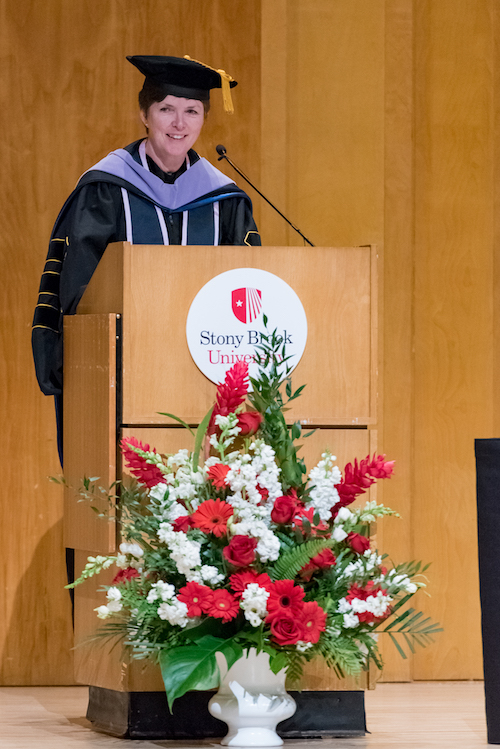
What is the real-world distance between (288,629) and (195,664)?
0.23 m

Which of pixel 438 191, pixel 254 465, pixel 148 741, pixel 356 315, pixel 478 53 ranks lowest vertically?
pixel 148 741

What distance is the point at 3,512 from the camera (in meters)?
4.04

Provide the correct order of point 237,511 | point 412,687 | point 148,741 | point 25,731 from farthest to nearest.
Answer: point 412,687, point 25,731, point 148,741, point 237,511

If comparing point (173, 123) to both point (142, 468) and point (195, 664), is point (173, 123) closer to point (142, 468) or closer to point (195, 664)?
point (142, 468)

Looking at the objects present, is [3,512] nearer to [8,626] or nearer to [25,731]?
[8,626]

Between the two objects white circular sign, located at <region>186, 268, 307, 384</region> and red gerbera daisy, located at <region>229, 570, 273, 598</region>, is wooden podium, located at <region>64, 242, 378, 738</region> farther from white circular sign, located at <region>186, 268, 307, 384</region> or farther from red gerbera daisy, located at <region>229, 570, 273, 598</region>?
red gerbera daisy, located at <region>229, 570, 273, 598</region>

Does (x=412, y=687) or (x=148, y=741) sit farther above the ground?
(x=148, y=741)

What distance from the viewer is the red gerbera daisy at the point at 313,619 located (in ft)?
8.11

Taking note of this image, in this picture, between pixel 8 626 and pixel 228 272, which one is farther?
pixel 8 626

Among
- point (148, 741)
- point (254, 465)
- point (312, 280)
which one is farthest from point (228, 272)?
point (148, 741)

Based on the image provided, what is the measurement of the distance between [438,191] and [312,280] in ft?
5.19

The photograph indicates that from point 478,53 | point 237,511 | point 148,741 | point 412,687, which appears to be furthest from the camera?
point 478,53

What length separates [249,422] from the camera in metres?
2.71

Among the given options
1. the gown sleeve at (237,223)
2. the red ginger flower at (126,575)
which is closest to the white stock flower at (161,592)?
the red ginger flower at (126,575)
